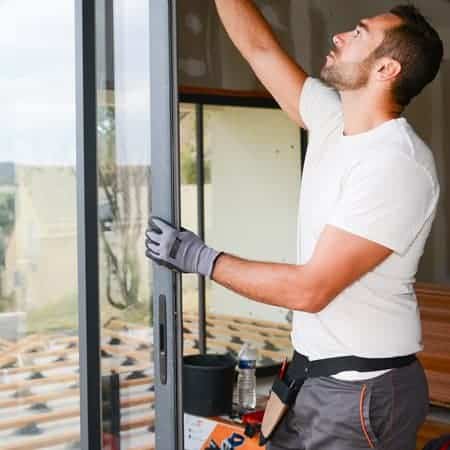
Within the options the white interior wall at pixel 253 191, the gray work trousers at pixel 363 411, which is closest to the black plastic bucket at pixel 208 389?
the gray work trousers at pixel 363 411

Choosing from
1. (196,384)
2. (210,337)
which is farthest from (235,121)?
(196,384)

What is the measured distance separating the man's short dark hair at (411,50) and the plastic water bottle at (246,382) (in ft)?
7.81

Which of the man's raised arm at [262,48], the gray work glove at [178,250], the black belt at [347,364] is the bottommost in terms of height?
the black belt at [347,364]

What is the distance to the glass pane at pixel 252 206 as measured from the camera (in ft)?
19.7

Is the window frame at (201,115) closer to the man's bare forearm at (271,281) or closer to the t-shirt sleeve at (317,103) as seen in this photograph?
the t-shirt sleeve at (317,103)

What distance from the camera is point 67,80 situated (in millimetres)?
2957

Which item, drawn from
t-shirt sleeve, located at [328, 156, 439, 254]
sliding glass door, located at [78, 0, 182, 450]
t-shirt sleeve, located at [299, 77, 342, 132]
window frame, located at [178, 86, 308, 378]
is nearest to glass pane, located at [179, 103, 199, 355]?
window frame, located at [178, 86, 308, 378]

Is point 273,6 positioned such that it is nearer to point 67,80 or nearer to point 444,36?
point 444,36

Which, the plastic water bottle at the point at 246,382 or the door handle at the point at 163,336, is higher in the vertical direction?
the door handle at the point at 163,336

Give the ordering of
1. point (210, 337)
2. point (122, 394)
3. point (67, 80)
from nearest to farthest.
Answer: point (122, 394) → point (67, 80) → point (210, 337)

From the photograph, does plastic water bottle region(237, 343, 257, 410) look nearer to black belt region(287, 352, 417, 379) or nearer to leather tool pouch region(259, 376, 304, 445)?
leather tool pouch region(259, 376, 304, 445)

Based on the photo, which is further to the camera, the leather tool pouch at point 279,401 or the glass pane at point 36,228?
the glass pane at point 36,228

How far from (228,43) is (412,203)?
11.3ft

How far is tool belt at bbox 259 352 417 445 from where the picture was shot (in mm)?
1961
